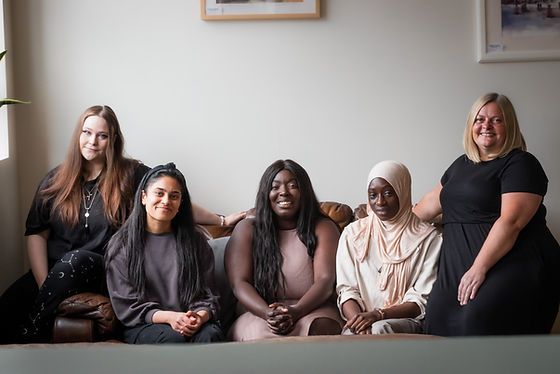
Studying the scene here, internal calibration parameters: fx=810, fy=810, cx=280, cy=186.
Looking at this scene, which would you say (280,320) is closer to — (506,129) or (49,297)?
(49,297)

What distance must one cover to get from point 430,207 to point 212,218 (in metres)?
0.93

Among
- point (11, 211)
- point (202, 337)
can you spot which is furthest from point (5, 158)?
point (202, 337)

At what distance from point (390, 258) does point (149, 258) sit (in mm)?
880

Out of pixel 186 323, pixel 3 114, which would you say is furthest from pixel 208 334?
pixel 3 114

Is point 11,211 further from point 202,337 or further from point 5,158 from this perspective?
point 202,337

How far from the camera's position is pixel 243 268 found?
3.06 m

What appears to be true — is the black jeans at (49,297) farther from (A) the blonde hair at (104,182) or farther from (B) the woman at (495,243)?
(B) the woman at (495,243)

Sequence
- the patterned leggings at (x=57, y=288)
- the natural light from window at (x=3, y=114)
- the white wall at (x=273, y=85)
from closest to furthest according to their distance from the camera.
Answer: the patterned leggings at (x=57, y=288), the natural light from window at (x=3, y=114), the white wall at (x=273, y=85)

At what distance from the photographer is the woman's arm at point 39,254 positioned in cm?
322

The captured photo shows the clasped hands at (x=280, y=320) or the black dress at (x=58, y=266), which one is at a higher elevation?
the black dress at (x=58, y=266)

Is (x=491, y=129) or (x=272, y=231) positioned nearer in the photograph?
(x=491, y=129)

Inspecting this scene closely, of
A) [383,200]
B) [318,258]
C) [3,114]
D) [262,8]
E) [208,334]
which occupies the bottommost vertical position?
[208,334]

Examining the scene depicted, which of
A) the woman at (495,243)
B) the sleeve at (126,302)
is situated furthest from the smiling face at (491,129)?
the sleeve at (126,302)

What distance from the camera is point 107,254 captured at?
2.99 meters
